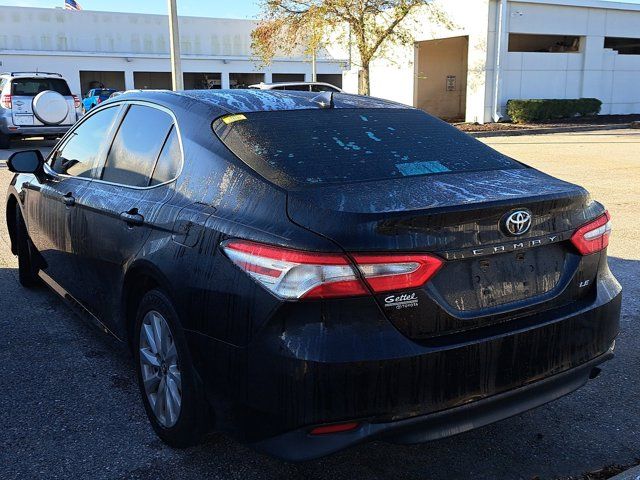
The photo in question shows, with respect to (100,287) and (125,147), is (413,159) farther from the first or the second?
(100,287)

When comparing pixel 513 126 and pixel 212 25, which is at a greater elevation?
pixel 212 25

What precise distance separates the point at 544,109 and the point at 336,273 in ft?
86.4

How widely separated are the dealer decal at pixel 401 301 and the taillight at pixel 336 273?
3 cm

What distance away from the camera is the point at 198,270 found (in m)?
2.59

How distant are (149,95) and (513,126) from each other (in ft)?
76.5

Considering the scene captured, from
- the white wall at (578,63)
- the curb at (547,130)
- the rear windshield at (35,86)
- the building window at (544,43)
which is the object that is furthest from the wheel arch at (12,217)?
the building window at (544,43)

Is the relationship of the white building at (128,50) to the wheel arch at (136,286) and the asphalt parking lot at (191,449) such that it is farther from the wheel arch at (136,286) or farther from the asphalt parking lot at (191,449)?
the wheel arch at (136,286)

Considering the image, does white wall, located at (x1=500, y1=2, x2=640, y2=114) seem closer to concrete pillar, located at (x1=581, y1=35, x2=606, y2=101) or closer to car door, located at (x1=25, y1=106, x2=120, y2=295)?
concrete pillar, located at (x1=581, y1=35, x2=606, y2=101)

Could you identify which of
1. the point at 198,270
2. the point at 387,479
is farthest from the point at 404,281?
the point at 387,479

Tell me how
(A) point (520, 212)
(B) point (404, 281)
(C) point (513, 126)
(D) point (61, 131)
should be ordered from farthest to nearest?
(C) point (513, 126) < (D) point (61, 131) < (A) point (520, 212) < (B) point (404, 281)

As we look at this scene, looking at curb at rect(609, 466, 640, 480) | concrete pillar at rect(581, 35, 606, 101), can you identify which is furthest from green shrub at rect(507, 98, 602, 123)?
curb at rect(609, 466, 640, 480)

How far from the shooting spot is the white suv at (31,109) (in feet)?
57.2

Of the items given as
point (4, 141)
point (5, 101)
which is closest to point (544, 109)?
point (5, 101)

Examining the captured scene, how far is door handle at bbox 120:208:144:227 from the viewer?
10.1 ft
